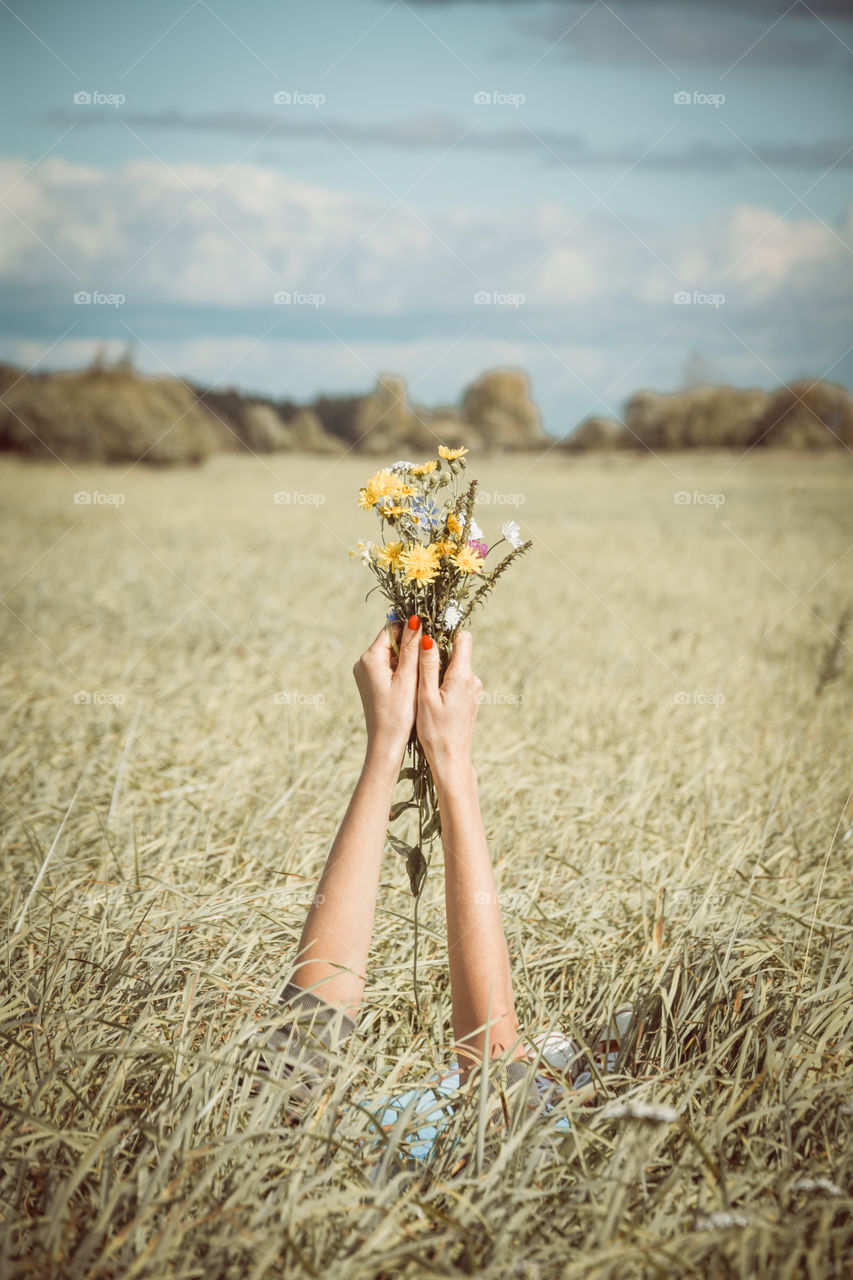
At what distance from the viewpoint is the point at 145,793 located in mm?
2604

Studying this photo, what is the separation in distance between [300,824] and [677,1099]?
4.22 ft

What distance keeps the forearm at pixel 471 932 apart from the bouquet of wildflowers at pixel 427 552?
0.30 feet

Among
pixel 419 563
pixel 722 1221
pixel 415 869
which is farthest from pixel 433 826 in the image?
pixel 722 1221

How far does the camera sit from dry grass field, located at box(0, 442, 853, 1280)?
3.76 ft

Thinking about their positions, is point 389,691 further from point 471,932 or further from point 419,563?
point 471,932

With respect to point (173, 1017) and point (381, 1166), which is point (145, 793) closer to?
point (173, 1017)

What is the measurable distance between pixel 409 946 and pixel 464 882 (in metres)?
0.63

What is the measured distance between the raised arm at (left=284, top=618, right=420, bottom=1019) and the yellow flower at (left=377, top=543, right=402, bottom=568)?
0.64 feet

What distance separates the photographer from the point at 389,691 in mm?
1500

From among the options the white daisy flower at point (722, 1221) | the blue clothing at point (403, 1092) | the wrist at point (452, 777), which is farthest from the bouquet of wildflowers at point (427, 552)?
the white daisy flower at point (722, 1221)

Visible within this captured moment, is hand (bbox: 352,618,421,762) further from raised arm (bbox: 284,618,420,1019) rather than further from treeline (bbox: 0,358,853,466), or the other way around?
treeline (bbox: 0,358,853,466)

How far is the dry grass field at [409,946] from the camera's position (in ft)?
3.76

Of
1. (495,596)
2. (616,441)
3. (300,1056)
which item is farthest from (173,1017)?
(616,441)

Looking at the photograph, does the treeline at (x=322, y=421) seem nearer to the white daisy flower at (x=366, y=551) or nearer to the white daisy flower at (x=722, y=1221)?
the white daisy flower at (x=366, y=551)
